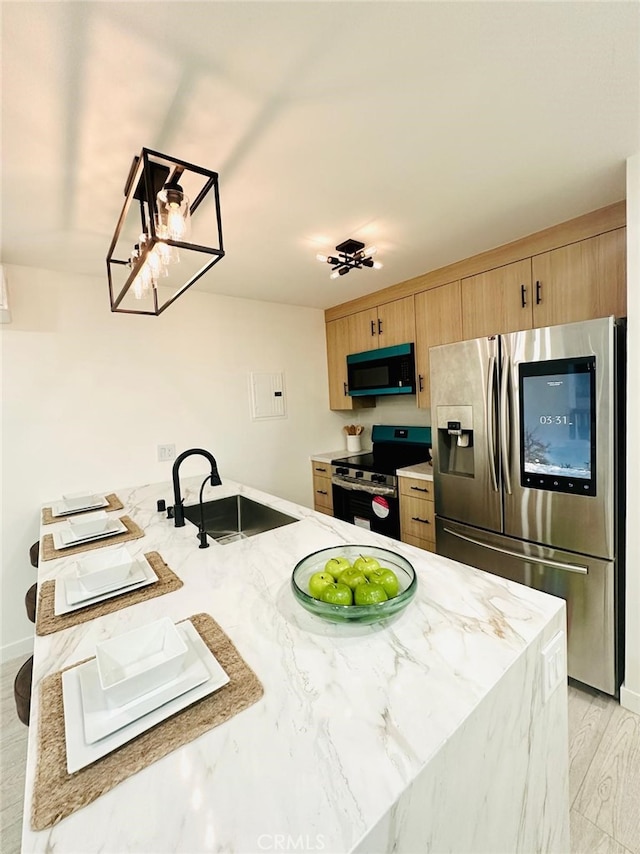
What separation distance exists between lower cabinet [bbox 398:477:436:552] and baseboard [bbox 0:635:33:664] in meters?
2.55

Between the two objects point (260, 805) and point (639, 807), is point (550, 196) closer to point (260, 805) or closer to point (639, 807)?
point (260, 805)

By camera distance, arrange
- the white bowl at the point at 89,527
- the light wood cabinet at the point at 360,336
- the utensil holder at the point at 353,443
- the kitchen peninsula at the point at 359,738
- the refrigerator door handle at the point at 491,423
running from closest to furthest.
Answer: the kitchen peninsula at the point at 359,738 → the white bowl at the point at 89,527 → the refrigerator door handle at the point at 491,423 → the light wood cabinet at the point at 360,336 → the utensil holder at the point at 353,443

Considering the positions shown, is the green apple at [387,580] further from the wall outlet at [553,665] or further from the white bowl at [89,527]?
the white bowl at [89,527]

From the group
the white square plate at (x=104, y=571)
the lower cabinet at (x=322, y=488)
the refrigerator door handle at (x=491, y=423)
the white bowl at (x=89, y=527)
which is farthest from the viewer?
the lower cabinet at (x=322, y=488)

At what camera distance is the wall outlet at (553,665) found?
93cm

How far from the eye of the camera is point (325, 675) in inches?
31.4

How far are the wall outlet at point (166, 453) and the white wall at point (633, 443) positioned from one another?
2.74 m

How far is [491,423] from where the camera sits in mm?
2078

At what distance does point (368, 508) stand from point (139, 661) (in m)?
2.44

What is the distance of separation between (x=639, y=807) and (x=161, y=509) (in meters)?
2.29

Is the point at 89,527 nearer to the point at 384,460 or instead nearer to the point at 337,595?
the point at 337,595

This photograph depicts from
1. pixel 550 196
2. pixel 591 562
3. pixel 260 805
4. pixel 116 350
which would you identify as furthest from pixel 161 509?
pixel 550 196

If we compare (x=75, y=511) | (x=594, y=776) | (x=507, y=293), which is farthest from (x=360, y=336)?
(x=594, y=776)

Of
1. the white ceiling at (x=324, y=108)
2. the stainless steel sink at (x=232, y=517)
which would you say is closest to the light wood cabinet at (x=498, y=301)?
the white ceiling at (x=324, y=108)
